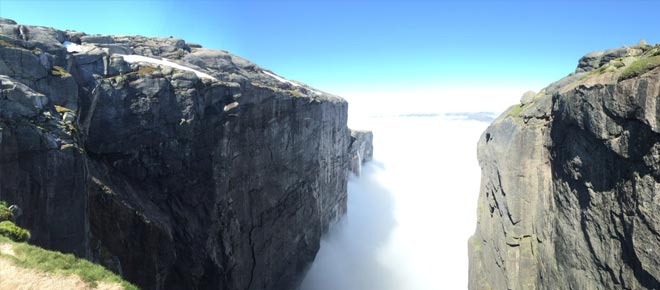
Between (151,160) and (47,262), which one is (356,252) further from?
(47,262)

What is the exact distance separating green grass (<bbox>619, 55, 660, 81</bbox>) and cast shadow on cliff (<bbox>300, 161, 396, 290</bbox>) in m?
49.9

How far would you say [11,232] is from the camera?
14.3 meters

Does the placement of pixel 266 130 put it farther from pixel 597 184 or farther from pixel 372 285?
pixel 372 285

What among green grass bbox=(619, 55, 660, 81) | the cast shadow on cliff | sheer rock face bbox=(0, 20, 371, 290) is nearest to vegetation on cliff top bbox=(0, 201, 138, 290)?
sheer rock face bbox=(0, 20, 371, 290)

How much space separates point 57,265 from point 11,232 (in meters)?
3.04

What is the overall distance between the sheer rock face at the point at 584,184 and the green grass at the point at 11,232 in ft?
86.2

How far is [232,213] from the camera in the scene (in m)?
36.2

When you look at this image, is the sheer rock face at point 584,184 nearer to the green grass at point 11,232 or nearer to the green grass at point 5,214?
the green grass at point 11,232

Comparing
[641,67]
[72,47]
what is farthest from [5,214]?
[641,67]

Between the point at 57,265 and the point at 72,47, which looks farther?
the point at 72,47

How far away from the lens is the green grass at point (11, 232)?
554 inches

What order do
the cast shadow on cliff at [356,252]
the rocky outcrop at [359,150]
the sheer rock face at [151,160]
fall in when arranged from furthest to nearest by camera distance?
the rocky outcrop at [359,150]
the cast shadow on cliff at [356,252]
the sheer rock face at [151,160]

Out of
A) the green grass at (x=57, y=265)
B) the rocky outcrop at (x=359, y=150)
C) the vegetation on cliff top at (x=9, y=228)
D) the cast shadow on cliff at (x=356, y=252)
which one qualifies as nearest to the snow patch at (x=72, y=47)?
the vegetation on cliff top at (x=9, y=228)

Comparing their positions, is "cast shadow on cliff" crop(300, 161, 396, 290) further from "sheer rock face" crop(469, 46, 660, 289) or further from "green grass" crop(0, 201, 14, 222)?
"green grass" crop(0, 201, 14, 222)
